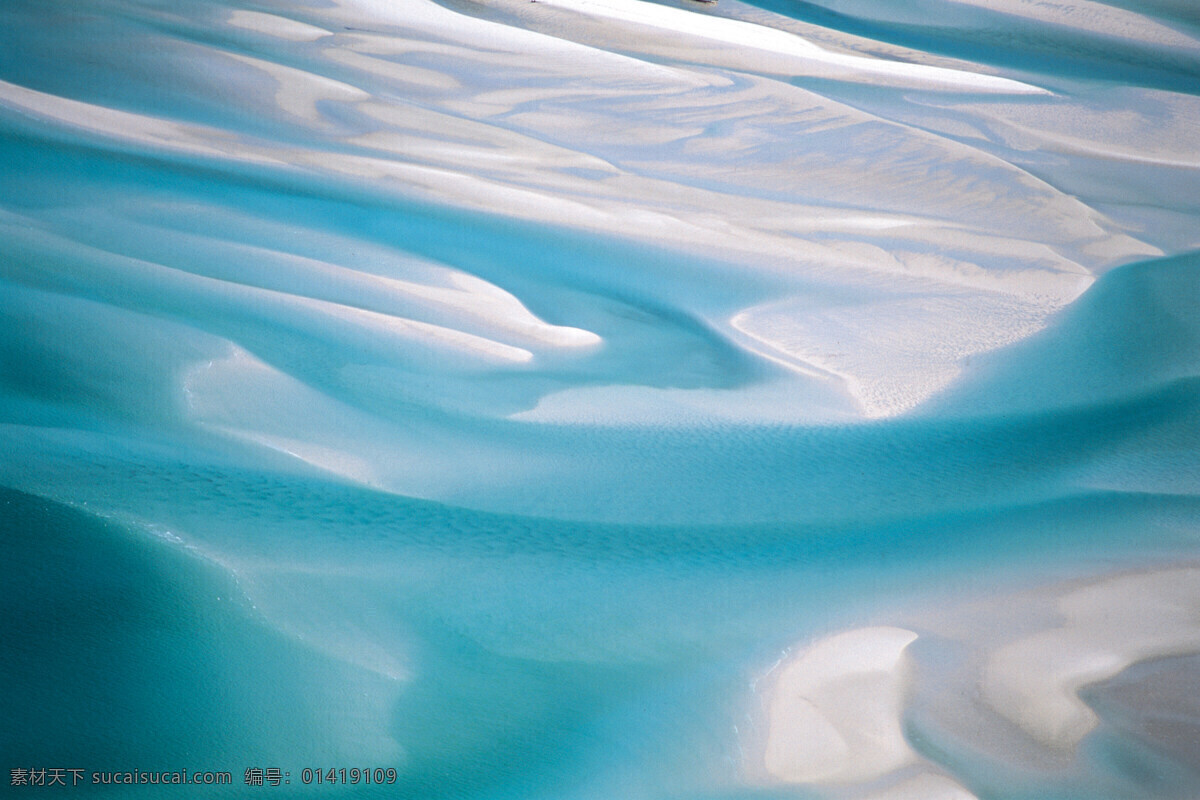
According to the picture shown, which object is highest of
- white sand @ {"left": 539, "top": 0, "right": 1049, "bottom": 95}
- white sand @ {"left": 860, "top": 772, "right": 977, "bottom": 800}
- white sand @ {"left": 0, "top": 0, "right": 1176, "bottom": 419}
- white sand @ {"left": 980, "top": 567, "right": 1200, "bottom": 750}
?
white sand @ {"left": 539, "top": 0, "right": 1049, "bottom": 95}

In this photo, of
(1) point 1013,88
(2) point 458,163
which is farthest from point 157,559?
(1) point 1013,88

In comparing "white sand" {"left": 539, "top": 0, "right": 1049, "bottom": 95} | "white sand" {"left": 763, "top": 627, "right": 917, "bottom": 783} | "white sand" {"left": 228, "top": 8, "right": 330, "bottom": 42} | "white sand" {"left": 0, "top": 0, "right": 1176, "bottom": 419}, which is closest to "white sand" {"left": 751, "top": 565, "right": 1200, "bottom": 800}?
"white sand" {"left": 763, "top": 627, "right": 917, "bottom": 783}

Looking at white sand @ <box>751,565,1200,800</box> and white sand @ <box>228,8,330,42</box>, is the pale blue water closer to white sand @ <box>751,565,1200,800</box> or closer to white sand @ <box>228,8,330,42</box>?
white sand @ <box>751,565,1200,800</box>

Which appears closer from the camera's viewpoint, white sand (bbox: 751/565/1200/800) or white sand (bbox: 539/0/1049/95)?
white sand (bbox: 751/565/1200/800)

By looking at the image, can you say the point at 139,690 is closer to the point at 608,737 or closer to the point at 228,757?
the point at 228,757

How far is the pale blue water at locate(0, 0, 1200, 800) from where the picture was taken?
449 mm

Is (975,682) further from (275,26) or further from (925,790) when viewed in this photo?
(275,26)

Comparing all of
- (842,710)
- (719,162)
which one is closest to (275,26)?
(719,162)

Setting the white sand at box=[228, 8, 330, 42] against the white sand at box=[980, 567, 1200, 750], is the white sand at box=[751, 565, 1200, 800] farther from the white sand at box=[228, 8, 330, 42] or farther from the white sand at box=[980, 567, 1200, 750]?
the white sand at box=[228, 8, 330, 42]

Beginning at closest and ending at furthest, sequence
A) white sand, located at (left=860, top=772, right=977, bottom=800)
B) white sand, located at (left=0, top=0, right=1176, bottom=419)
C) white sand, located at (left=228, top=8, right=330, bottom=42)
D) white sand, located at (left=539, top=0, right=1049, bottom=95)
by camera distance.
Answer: white sand, located at (left=860, top=772, right=977, bottom=800) → white sand, located at (left=0, top=0, right=1176, bottom=419) → white sand, located at (left=228, top=8, right=330, bottom=42) → white sand, located at (left=539, top=0, right=1049, bottom=95)

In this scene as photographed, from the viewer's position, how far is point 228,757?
0.43 metres

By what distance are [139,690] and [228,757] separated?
61 mm

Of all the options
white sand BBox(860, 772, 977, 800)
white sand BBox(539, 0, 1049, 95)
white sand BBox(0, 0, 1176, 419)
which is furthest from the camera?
white sand BBox(539, 0, 1049, 95)

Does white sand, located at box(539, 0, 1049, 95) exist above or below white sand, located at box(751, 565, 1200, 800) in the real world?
above
